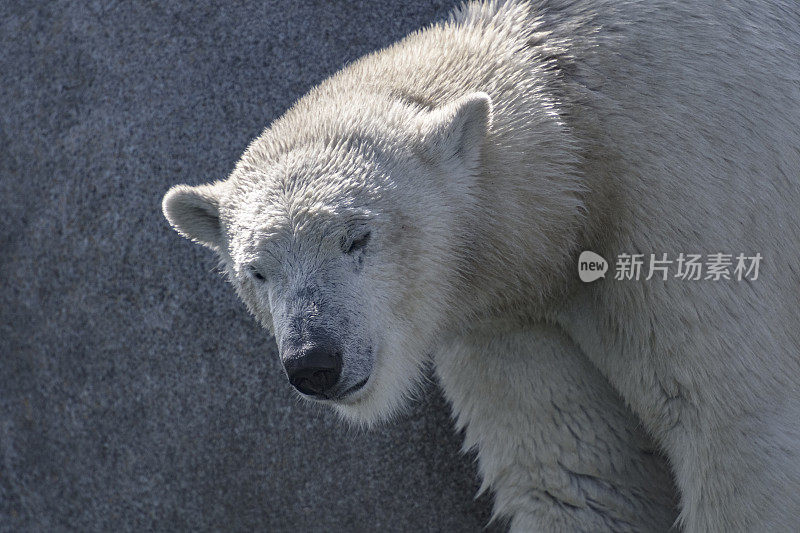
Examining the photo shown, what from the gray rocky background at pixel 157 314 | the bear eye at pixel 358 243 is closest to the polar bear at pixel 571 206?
the bear eye at pixel 358 243

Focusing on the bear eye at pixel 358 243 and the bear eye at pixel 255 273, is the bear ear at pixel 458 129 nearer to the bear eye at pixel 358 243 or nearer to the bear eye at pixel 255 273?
the bear eye at pixel 358 243

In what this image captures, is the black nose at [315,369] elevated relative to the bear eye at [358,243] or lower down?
lower down

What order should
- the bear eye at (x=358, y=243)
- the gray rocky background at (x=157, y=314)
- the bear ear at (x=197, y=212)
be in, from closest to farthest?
the bear eye at (x=358, y=243) → the bear ear at (x=197, y=212) → the gray rocky background at (x=157, y=314)

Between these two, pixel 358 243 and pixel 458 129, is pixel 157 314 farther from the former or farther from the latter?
pixel 458 129

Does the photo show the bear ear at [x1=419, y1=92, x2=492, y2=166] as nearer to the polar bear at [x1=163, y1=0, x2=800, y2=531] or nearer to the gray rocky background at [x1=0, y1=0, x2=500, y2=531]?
the polar bear at [x1=163, y1=0, x2=800, y2=531]

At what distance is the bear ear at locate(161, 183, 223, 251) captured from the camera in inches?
85.7

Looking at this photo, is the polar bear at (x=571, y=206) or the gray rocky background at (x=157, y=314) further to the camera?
the gray rocky background at (x=157, y=314)

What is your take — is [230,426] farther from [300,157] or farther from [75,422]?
[300,157]

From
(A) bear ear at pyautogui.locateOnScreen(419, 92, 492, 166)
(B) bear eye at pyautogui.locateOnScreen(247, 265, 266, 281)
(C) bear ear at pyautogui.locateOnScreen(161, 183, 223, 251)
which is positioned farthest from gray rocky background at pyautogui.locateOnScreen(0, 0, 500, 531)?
(A) bear ear at pyautogui.locateOnScreen(419, 92, 492, 166)

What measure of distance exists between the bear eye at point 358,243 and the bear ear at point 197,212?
0.44m

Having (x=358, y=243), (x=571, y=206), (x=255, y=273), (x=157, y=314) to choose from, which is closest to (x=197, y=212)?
(x=255, y=273)

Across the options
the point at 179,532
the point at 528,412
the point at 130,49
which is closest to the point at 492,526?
the point at 528,412

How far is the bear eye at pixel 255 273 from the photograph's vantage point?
1972mm

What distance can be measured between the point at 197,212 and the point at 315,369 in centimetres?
64
